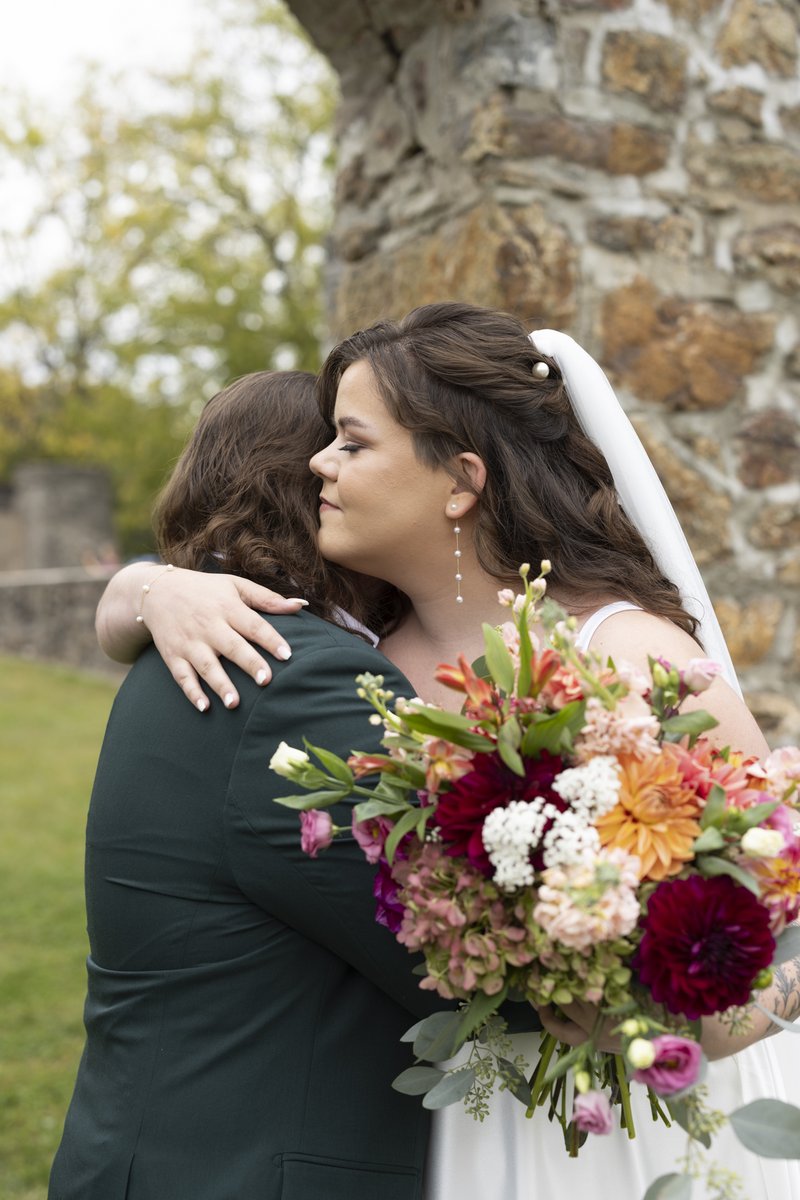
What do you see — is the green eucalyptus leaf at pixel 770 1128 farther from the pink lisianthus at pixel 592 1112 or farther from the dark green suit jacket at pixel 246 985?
the dark green suit jacket at pixel 246 985

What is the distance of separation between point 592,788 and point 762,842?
0.19m

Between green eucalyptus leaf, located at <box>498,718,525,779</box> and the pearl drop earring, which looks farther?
the pearl drop earring

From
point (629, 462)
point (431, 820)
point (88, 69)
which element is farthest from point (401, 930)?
point (88, 69)

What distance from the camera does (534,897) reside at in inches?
53.7

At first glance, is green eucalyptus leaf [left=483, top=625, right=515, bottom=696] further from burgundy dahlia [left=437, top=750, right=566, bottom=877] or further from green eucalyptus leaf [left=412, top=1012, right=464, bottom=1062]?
green eucalyptus leaf [left=412, top=1012, right=464, bottom=1062]

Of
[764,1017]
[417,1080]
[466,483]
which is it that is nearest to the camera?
[417,1080]

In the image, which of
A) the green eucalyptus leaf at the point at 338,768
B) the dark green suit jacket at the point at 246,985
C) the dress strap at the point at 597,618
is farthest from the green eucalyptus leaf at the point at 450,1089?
the dress strap at the point at 597,618

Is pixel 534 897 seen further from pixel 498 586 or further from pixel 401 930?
pixel 498 586

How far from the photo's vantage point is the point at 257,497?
2.21 meters

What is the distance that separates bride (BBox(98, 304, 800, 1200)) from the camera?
6.25 feet

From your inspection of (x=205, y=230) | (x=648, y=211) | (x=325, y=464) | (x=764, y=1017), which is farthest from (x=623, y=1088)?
(x=205, y=230)

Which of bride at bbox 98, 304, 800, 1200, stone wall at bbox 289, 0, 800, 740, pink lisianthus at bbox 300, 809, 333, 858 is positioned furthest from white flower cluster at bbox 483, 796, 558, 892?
stone wall at bbox 289, 0, 800, 740

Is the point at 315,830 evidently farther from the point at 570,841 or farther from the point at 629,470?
the point at 629,470

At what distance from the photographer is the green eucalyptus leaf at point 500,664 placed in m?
1.42
